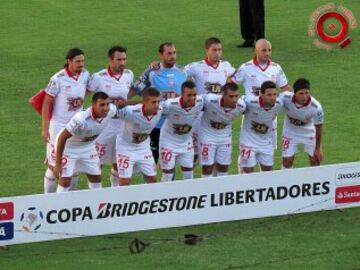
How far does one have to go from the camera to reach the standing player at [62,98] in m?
12.9

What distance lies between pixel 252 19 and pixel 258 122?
8786mm

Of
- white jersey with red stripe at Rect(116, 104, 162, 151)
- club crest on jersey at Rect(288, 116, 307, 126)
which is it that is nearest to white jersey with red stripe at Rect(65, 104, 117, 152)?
white jersey with red stripe at Rect(116, 104, 162, 151)

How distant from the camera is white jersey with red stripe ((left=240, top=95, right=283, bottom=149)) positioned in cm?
1298

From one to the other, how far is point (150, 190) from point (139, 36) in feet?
38.6

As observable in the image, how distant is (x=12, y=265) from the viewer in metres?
11.1

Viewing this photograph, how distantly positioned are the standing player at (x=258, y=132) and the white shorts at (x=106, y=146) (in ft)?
4.99

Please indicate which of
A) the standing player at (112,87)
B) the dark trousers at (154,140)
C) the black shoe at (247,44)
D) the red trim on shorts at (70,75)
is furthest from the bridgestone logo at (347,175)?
the black shoe at (247,44)

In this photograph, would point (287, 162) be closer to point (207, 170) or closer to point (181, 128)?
point (207, 170)

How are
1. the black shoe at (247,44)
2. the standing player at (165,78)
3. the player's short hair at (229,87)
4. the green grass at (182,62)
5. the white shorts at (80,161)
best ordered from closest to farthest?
1. the green grass at (182,62)
2. the white shorts at (80,161)
3. the player's short hair at (229,87)
4. the standing player at (165,78)
5. the black shoe at (247,44)

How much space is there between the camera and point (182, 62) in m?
20.7

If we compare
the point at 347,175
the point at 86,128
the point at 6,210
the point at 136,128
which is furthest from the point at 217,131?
the point at 6,210

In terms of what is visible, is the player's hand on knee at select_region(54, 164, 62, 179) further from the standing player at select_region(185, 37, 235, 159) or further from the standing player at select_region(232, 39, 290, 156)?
the standing player at select_region(232, 39, 290, 156)

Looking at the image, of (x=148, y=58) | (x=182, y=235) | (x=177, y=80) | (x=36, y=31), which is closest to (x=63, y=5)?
(x=36, y=31)

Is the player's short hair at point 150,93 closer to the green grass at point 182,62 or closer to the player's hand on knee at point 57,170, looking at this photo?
the player's hand on knee at point 57,170
